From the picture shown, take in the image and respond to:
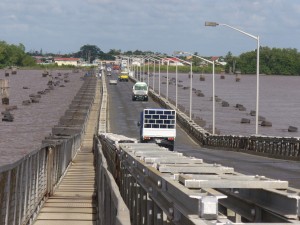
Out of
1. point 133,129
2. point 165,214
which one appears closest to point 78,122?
point 133,129

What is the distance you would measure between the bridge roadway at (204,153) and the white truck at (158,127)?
199 centimetres

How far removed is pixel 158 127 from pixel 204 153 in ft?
16.5

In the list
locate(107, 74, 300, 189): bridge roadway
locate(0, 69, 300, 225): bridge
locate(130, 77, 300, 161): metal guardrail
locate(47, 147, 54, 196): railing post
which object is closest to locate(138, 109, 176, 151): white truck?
locate(107, 74, 300, 189): bridge roadway

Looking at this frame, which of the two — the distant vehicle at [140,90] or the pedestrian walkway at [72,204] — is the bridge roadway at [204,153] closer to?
the distant vehicle at [140,90]

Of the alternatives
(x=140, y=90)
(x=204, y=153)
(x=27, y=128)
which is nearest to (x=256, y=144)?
(x=204, y=153)

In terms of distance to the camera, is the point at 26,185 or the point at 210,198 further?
the point at 26,185

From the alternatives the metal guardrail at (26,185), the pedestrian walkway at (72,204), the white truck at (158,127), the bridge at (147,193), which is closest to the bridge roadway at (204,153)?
the white truck at (158,127)

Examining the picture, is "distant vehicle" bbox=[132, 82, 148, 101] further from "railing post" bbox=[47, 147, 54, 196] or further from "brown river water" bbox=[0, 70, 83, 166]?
"railing post" bbox=[47, 147, 54, 196]

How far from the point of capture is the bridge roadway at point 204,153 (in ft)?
121

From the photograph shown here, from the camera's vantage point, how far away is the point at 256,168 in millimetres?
40219

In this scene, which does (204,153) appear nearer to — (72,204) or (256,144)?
(256,144)

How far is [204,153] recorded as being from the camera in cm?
6169

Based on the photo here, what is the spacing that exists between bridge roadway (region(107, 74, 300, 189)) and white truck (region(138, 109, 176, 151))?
199cm

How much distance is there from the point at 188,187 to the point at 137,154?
6.91 m
